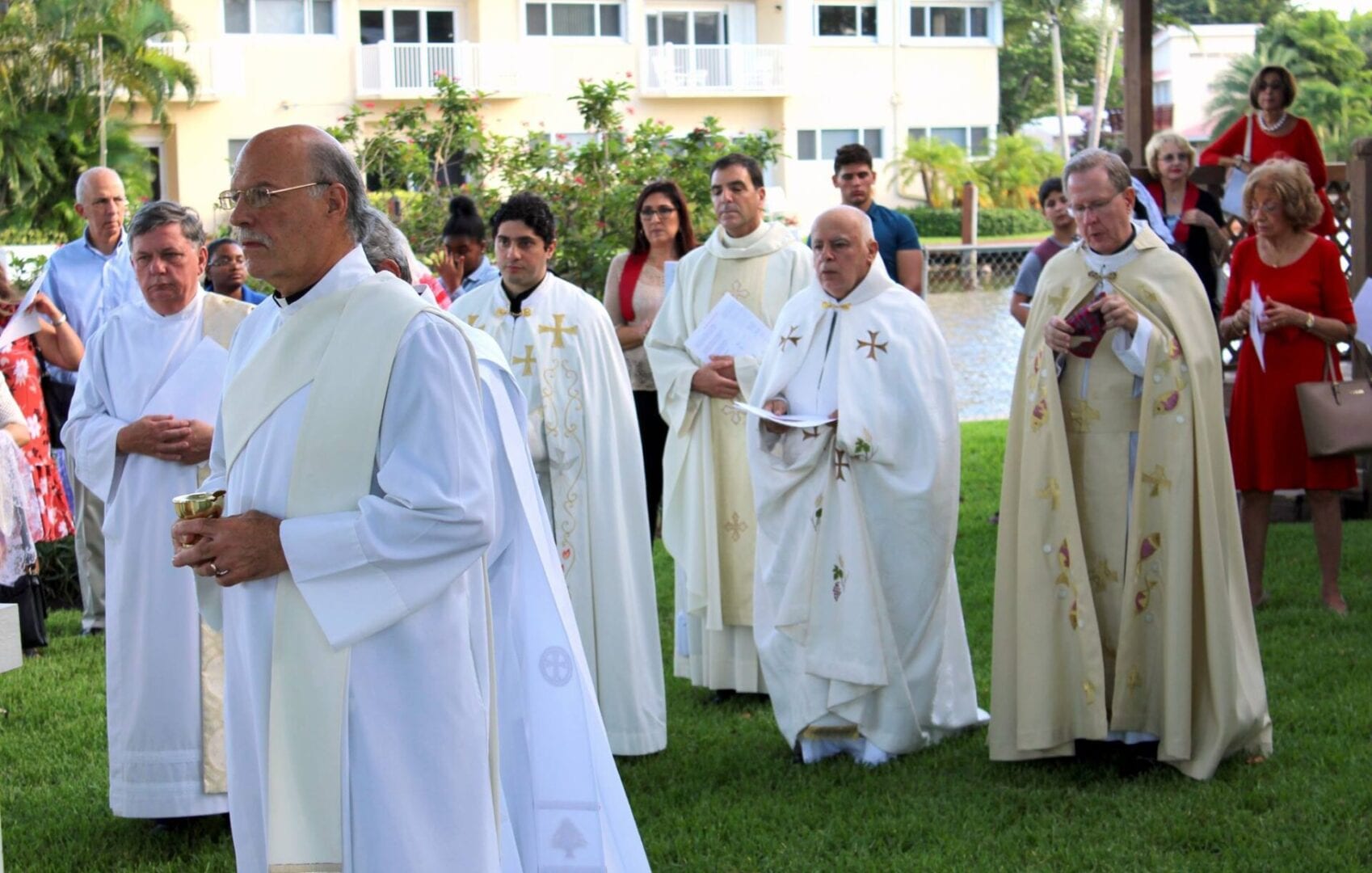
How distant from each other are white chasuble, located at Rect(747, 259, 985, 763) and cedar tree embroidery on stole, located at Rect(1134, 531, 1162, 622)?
774 millimetres

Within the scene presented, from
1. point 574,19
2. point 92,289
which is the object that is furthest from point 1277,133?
point 574,19

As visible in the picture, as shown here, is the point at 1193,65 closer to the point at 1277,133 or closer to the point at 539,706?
the point at 1277,133

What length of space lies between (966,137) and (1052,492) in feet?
133

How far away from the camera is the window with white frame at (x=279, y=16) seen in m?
36.3

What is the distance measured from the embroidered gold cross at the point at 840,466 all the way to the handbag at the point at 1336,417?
2.99m

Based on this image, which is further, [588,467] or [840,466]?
[588,467]

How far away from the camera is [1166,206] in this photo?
9.68 m

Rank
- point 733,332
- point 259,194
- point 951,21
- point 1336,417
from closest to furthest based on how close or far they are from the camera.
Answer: point 259,194 < point 733,332 < point 1336,417 < point 951,21

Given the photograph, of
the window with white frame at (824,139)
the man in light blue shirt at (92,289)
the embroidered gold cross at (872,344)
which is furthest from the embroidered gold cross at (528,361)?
the window with white frame at (824,139)

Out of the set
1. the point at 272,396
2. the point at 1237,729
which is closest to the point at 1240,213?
the point at 1237,729

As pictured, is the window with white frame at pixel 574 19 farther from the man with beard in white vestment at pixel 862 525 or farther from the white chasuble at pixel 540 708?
the white chasuble at pixel 540 708

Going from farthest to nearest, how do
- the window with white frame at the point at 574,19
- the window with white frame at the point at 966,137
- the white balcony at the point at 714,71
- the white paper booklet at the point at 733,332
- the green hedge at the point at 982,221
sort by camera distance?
the window with white frame at the point at 966,137 < the green hedge at the point at 982,221 < the white balcony at the point at 714,71 < the window with white frame at the point at 574,19 < the white paper booklet at the point at 733,332

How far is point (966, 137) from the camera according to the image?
149 feet

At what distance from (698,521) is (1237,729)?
2.54 m
